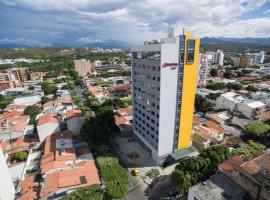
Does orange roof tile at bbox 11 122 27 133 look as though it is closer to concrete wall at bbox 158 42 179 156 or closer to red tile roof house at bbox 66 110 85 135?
red tile roof house at bbox 66 110 85 135

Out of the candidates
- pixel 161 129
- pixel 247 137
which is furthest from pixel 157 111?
pixel 247 137

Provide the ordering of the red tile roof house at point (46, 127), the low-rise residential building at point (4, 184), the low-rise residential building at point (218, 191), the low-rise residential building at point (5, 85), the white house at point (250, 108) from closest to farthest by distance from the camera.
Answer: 1. the low-rise residential building at point (4, 184)
2. the low-rise residential building at point (218, 191)
3. the red tile roof house at point (46, 127)
4. the white house at point (250, 108)
5. the low-rise residential building at point (5, 85)

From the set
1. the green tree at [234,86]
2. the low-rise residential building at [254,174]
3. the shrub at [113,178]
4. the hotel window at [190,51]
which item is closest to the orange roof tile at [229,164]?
the low-rise residential building at [254,174]

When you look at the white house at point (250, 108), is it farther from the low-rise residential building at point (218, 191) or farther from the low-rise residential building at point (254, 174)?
the low-rise residential building at point (218, 191)

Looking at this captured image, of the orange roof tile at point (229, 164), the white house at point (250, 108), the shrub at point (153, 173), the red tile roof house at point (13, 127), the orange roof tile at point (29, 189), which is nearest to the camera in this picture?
the orange roof tile at point (229, 164)

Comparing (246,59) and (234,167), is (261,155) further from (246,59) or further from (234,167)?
(246,59)

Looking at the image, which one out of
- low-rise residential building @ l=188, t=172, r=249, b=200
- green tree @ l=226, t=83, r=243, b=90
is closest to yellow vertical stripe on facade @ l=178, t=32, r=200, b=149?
low-rise residential building @ l=188, t=172, r=249, b=200

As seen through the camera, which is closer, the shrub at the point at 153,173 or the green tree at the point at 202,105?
the shrub at the point at 153,173

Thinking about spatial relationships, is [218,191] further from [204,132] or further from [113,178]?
[204,132]
